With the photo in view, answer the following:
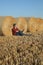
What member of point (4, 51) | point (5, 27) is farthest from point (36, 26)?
point (4, 51)

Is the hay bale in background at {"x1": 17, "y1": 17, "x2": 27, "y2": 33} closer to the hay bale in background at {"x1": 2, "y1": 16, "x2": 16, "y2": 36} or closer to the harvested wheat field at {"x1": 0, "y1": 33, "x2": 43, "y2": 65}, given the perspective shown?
the hay bale in background at {"x1": 2, "y1": 16, "x2": 16, "y2": 36}

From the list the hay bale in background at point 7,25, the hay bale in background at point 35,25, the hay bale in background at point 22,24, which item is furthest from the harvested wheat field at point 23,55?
the hay bale in background at point 35,25

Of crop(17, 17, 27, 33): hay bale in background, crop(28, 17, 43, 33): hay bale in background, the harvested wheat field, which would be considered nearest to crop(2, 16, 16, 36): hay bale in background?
crop(17, 17, 27, 33): hay bale in background

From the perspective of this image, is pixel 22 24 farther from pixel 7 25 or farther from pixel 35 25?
pixel 35 25

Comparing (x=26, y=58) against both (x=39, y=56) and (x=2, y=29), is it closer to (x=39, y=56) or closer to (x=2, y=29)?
(x=39, y=56)

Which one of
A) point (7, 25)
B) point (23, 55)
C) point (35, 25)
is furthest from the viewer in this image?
point (35, 25)

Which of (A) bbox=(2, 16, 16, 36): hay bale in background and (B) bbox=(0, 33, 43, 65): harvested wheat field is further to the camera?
(A) bbox=(2, 16, 16, 36): hay bale in background

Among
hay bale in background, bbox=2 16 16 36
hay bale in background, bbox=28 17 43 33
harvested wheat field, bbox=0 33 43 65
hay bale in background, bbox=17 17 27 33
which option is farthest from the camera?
hay bale in background, bbox=28 17 43 33

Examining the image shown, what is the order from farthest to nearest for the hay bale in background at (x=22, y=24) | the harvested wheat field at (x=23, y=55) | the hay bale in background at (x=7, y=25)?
1. the hay bale in background at (x=22, y=24)
2. the hay bale in background at (x=7, y=25)
3. the harvested wheat field at (x=23, y=55)

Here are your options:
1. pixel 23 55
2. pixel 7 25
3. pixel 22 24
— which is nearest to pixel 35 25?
pixel 22 24

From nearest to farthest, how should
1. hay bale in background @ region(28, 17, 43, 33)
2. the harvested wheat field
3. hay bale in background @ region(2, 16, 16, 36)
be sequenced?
the harvested wheat field < hay bale in background @ region(2, 16, 16, 36) < hay bale in background @ region(28, 17, 43, 33)

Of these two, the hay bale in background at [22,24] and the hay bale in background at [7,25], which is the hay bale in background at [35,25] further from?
the hay bale in background at [7,25]

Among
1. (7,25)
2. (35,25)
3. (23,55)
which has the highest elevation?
(7,25)

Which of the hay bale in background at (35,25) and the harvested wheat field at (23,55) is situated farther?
the hay bale in background at (35,25)
